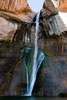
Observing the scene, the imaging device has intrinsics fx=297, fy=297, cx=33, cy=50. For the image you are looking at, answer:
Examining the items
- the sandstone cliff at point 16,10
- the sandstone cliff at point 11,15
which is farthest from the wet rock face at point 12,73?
the sandstone cliff at point 16,10

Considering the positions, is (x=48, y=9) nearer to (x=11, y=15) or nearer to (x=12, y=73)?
(x=11, y=15)

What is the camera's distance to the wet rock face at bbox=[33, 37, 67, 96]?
4019 centimetres

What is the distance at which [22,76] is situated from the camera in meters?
41.7

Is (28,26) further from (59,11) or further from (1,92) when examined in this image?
(1,92)

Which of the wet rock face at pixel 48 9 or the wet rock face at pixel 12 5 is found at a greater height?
the wet rock face at pixel 12 5

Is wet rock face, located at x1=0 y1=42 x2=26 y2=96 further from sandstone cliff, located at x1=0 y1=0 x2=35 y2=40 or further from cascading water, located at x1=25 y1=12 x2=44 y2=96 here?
sandstone cliff, located at x1=0 y1=0 x2=35 y2=40

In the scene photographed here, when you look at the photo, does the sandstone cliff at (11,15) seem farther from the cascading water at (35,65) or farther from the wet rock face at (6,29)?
the cascading water at (35,65)

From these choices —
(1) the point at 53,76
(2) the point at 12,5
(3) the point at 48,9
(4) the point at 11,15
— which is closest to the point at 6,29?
(4) the point at 11,15

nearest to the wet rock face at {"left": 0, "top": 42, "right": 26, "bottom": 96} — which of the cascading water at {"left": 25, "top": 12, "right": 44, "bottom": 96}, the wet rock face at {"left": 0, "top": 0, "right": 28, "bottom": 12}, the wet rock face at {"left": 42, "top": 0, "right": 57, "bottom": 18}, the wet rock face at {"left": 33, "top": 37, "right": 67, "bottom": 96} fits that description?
the cascading water at {"left": 25, "top": 12, "right": 44, "bottom": 96}

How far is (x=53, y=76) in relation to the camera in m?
41.3

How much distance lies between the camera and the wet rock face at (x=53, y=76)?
40.2m

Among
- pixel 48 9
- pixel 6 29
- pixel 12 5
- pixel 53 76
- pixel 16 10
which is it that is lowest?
pixel 53 76

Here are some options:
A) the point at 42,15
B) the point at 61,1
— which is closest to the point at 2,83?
the point at 42,15

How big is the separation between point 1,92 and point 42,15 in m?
17.1
